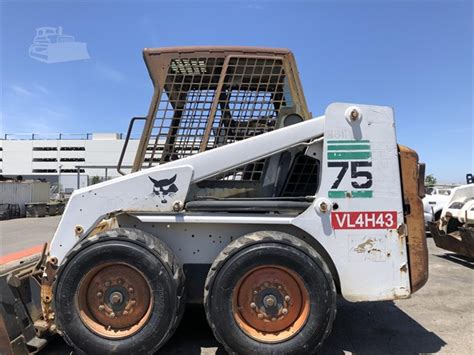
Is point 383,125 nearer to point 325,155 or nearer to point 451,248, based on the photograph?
point 325,155

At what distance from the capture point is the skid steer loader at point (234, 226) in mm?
3484

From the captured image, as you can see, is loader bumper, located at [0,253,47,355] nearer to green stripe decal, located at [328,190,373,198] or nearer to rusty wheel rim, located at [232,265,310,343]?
rusty wheel rim, located at [232,265,310,343]

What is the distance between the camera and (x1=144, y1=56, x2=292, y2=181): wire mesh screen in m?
4.29

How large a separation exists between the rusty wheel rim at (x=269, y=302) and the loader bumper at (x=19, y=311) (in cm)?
195

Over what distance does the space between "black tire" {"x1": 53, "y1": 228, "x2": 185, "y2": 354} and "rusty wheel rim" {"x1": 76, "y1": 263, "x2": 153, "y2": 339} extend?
6cm

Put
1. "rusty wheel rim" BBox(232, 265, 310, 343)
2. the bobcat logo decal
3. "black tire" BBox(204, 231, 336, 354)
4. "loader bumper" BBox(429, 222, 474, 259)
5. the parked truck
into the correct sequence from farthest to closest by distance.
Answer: the parked truck
"loader bumper" BBox(429, 222, 474, 259)
the bobcat logo decal
"rusty wheel rim" BBox(232, 265, 310, 343)
"black tire" BBox(204, 231, 336, 354)

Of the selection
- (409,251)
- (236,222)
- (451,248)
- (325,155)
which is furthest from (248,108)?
(451,248)

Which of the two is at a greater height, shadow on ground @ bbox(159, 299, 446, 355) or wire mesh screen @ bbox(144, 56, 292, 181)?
wire mesh screen @ bbox(144, 56, 292, 181)

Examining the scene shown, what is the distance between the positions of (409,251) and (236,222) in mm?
1663

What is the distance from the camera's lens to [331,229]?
3723 millimetres

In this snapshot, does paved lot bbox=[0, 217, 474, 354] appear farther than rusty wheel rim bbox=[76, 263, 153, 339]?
Yes

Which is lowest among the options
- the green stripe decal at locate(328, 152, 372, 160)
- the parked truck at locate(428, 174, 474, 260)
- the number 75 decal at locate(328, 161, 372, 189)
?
the parked truck at locate(428, 174, 474, 260)

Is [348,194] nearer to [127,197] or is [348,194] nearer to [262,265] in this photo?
[262,265]

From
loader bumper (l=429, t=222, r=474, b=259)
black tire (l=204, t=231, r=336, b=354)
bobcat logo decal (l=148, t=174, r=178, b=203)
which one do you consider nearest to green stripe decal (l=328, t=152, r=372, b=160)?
black tire (l=204, t=231, r=336, b=354)
